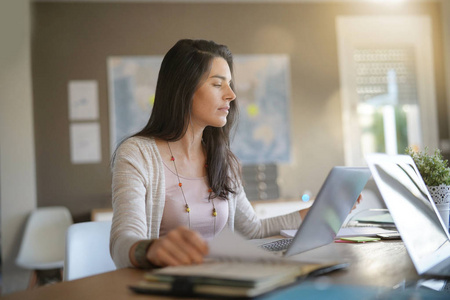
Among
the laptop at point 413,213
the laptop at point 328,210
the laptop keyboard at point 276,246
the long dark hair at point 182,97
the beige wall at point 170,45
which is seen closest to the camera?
the laptop at point 413,213

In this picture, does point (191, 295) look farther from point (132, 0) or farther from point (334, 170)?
point (132, 0)

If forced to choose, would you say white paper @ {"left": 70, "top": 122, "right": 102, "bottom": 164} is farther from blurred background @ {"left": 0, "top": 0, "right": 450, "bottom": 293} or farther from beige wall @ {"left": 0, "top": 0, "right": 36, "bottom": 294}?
beige wall @ {"left": 0, "top": 0, "right": 36, "bottom": 294}

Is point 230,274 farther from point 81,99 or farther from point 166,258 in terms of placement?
point 81,99

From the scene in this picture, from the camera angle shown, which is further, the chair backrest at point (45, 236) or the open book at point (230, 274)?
the chair backrest at point (45, 236)

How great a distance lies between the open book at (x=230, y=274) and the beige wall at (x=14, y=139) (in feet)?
11.9

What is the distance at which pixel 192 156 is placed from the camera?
1.82 meters

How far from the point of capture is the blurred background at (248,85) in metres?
4.20

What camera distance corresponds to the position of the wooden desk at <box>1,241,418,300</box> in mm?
887

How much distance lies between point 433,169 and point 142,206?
35.9 inches

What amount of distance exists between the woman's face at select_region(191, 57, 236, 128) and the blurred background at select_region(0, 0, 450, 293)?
2271mm

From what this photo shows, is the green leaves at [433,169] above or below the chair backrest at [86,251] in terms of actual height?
above

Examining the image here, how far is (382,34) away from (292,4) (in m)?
0.92

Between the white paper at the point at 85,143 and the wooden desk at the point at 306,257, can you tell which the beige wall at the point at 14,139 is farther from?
the wooden desk at the point at 306,257

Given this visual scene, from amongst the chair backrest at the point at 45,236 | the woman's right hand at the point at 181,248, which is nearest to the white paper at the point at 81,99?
the chair backrest at the point at 45,236
